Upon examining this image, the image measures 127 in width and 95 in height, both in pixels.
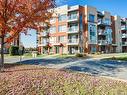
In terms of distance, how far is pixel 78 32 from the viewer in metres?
56.4

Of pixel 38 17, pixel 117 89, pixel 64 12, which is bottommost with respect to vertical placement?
pixel 117 89

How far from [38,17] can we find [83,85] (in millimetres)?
6562

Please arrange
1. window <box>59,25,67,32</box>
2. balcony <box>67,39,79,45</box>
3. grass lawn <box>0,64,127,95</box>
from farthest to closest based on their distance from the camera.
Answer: window <box>59,25,67,32</box> < balcony <box>67,39,79,45</box> < grass lawn <box>0,64,127,95</box>

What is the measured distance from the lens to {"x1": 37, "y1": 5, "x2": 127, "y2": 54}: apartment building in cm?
5688

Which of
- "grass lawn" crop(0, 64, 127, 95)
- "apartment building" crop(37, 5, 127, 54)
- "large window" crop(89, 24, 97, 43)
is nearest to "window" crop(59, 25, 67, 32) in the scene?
"apartment building" crop(37, 5, 127, 54)

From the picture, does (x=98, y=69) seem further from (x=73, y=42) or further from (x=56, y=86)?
(x=73, y=42)

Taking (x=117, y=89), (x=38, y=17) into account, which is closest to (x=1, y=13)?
(x=38, y=17)

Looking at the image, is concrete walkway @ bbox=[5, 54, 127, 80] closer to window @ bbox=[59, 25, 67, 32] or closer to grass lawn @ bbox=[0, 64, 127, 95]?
grass lawn @ bbox=[0, 64, 127, 95]

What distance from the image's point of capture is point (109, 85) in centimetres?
1173

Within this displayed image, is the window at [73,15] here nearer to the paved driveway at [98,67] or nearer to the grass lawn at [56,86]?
the paved driveway at [98,67]

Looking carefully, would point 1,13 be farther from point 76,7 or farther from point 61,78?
point 76,7

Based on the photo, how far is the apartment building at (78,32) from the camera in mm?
56875

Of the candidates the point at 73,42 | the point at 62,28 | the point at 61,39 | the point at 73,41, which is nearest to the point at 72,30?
the point at 73,41

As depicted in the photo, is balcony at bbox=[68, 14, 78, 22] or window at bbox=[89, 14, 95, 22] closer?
balcony at bbox=[68, 14, 78, 22]
